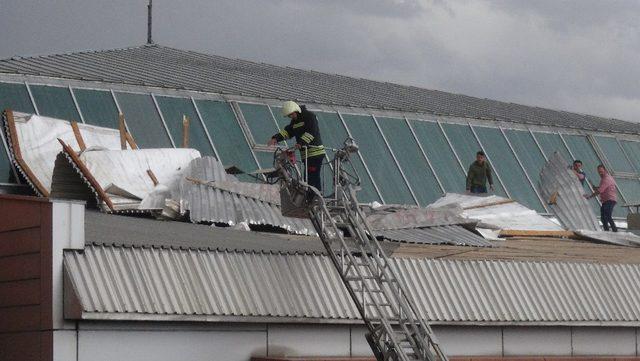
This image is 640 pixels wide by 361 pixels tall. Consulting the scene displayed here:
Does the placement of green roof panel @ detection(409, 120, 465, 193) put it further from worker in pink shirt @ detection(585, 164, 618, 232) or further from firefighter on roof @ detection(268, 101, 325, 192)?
firefighter on roof @ detection(268, 101, 325, 192)

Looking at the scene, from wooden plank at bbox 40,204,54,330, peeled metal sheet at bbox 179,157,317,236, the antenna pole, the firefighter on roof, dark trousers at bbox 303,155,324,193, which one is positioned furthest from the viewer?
the antenna pole

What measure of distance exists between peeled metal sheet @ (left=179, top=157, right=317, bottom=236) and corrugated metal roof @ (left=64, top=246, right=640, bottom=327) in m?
4.38

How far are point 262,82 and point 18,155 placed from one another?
44.9 feet

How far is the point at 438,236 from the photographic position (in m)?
28.4

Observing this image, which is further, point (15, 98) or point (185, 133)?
point (185, 133)

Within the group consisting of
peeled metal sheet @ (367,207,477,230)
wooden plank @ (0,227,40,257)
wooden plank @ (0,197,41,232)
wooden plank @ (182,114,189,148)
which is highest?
wooden plank @ (182,114,189,148)

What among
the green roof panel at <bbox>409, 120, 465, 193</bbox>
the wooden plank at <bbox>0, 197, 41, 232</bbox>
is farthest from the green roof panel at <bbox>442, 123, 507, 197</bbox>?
the wooden plank at <bbox>0, 197, 41, 232</bbox>

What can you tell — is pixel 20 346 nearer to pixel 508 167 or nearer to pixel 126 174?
pixel 126 174

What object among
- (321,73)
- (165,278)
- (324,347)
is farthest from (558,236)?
(321,73)

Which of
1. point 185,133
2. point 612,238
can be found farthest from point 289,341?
point 612,238

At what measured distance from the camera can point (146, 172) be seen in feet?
101

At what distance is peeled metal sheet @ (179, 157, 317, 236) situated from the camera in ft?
90.1

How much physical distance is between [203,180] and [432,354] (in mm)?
10194

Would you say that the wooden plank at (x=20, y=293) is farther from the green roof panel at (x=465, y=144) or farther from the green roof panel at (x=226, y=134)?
the green roof panel at (x=465, y=144)
